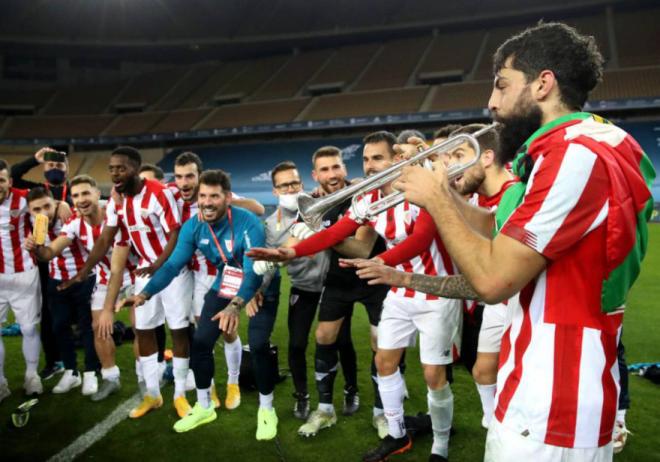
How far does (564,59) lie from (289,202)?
9.23 feet

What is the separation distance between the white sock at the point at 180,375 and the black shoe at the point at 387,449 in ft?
5.91

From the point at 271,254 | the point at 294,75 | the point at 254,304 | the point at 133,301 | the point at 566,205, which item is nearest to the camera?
the point at 566,205

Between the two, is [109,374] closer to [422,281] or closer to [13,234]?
[13,234]

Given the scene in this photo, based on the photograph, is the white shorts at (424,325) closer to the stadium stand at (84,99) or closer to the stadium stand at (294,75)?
the stadium stand at (294,75)

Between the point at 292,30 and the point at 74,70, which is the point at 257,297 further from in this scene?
the point at 74,70

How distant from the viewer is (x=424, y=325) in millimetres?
3170

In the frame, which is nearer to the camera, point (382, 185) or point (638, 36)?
point (382, 185)

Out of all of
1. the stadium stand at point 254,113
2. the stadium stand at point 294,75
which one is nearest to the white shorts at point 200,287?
the stadium stand at point 254,113

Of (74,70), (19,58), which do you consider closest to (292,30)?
(74,70)

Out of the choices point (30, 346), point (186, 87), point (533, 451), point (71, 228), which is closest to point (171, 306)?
point (71, 228)

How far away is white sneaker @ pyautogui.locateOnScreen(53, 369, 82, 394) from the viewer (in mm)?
4566

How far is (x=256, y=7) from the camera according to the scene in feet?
97.0

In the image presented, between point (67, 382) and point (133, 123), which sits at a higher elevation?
point (133, 123)

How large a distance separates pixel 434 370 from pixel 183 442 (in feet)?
6.54
